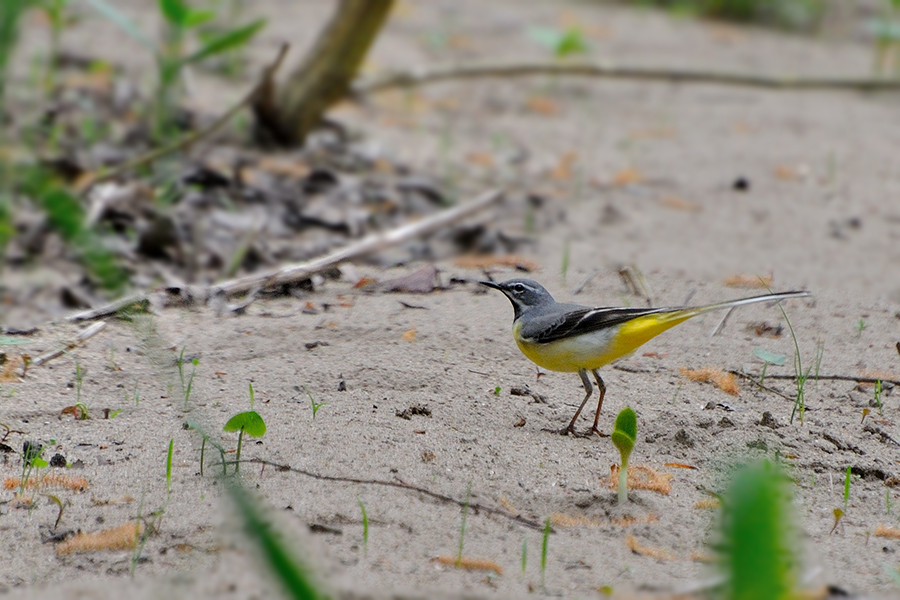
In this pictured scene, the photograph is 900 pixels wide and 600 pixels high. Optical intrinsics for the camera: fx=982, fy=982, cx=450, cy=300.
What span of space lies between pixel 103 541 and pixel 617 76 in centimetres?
852

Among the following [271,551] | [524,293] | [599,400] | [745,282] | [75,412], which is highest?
[745,282]

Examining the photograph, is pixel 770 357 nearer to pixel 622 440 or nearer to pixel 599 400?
pixel 599 400

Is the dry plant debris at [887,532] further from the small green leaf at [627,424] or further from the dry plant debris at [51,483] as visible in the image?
the dry plant debris at [51,483]

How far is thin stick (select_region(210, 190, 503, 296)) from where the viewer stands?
5098 mm

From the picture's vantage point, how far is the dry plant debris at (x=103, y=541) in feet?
9.46

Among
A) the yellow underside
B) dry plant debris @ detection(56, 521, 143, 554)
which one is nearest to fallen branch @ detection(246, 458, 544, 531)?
dry plant debris @ detection(56, 521, 143, 554)

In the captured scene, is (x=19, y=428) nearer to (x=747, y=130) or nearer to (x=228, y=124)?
(x=228, y=124)

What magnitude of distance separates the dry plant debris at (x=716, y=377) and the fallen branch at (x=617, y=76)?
554 centimetres

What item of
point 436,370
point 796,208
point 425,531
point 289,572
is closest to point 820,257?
point 796,208

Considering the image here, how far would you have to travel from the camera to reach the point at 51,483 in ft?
10.7

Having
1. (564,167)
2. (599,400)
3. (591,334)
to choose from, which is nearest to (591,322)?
(591,334)

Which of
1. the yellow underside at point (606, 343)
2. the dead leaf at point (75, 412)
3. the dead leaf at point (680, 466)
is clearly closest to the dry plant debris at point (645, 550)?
the dead leaf at point (680, 466)

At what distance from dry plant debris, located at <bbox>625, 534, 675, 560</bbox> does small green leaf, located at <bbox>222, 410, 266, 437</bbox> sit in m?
1.26

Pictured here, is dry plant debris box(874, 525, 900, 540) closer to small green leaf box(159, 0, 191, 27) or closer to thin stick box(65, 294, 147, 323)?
thin stick box(65, 294, 147, 323)
